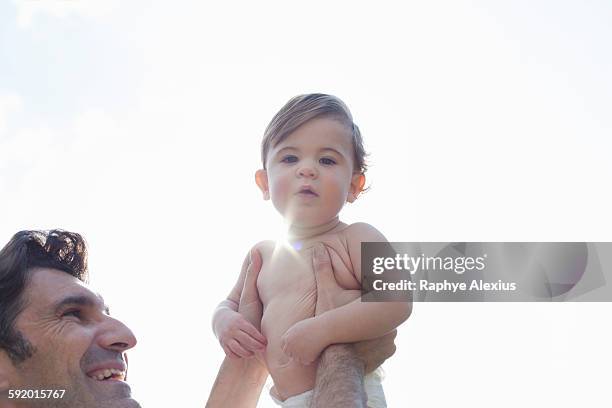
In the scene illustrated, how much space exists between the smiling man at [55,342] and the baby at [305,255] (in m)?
1.09

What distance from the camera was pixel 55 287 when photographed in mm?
4898

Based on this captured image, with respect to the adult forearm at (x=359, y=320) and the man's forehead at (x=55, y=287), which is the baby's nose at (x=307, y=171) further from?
the man's forehead at (x=55, y=287)

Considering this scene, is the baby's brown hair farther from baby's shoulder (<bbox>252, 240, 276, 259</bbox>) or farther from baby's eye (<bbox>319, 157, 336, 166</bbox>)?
baby's shoulder (<bbox>252, 240, 276, 259</bbox>)

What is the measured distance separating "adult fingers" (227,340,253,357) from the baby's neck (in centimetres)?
84

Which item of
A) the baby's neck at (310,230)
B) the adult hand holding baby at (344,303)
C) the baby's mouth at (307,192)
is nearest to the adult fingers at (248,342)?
the adult hand holding baby at (344,303)

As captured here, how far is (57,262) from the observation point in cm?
511

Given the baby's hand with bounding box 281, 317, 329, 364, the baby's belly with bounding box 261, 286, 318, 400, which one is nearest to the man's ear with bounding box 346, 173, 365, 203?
the baby's belly with bounding box 261, 286, 318, 400

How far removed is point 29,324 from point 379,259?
8.98 ft

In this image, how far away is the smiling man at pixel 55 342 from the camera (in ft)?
14.9

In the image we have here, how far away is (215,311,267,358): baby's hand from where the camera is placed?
12.6 ft

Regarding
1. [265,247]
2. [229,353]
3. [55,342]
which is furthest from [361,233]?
[55,342]

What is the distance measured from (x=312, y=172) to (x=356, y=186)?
0.56m

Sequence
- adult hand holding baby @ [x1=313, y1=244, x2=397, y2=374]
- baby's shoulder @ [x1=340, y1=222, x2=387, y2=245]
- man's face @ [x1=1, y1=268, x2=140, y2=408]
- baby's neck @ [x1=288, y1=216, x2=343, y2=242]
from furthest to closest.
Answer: man's face @ [x1=1, y1=268, x2=140, y2=408] < baby's neck @ [x1=288, y1=216, x2=343, y2=242] < baby's shoulder @ [x1=340, y1=222, x2=387, y2=245] < adult hand holding baby @ [x1=313, y1=244, x2=397, y2=374]

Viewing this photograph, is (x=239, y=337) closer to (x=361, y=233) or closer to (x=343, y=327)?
(x=343, y=327)
